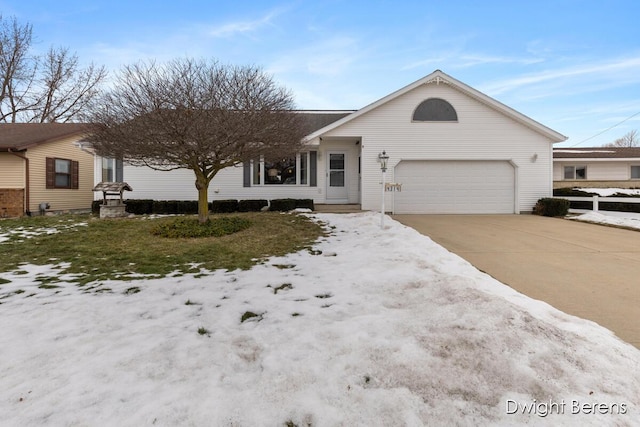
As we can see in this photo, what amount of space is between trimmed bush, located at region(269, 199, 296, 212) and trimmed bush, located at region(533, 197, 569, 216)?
955 cm

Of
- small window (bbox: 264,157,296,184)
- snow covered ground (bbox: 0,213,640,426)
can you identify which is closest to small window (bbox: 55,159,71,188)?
small window (bbox: 264,157,296,184)

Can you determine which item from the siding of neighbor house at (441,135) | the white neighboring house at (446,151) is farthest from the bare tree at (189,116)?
the siding of neighbor house at (441,135)

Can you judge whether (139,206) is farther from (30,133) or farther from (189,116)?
(189,116)

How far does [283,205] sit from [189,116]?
5955mm

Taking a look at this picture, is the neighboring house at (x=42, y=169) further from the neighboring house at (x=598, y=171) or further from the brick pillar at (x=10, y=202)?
the neighboring house at (x=598, y=171)

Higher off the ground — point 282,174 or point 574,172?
point 574,172

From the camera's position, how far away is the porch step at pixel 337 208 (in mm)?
12312

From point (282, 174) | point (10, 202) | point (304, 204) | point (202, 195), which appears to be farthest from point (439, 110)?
point (10, 202)

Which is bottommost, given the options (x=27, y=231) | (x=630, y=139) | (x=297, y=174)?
(x=27, y=231)

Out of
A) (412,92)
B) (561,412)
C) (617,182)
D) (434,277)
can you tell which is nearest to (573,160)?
(617,182)

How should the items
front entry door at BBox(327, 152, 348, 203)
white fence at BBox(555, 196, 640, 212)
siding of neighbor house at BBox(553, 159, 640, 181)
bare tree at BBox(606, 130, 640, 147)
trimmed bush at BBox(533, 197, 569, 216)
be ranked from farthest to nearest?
bare tree at BBox(606, 130, 640, 147) < siding of neighbor house at BBox(553, 159, 640, 181) < front entry door at BBox(327, 152, 348, 203) < trimmed bush at BBox(533, 197, 569, 216) < white fence at BBox(555, 196, 640, 212)

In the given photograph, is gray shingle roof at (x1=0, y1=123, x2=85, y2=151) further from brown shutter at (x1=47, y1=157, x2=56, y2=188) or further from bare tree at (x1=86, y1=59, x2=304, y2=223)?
bare tree at (x1=86, y1=59, x2=304, y2=223)

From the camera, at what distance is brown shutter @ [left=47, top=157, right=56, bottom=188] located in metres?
13.3

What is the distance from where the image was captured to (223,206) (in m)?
12.3
